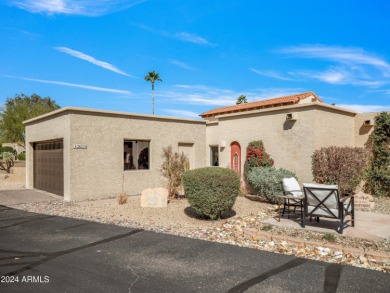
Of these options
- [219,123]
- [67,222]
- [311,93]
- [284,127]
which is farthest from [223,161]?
[311,93]

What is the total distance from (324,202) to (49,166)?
503 inches

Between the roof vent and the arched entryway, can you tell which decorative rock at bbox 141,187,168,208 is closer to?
the arched entryway

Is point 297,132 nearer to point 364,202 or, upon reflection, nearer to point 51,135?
point 364,202

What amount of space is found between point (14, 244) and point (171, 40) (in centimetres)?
1287

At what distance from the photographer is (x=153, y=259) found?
16.8 ft

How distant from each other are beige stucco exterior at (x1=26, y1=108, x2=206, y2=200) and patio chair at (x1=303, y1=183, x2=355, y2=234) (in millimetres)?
8628

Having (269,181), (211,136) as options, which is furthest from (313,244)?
(211,136)

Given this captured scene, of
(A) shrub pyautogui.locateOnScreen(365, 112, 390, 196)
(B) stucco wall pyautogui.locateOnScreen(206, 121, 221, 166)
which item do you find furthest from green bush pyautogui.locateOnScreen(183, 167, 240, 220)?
(B) stucco wall pyautogui.locateOnScreen(206, 121, 221, 166)

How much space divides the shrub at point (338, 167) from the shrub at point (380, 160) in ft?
5.77

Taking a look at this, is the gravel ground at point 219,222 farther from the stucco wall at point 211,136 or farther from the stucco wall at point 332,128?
the stucco wall at point 211,136

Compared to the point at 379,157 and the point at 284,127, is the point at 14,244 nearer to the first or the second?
the point at 284,127

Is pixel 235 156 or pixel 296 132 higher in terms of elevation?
pixel 296 132

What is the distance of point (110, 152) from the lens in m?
12.9

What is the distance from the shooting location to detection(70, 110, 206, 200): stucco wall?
11977mm
